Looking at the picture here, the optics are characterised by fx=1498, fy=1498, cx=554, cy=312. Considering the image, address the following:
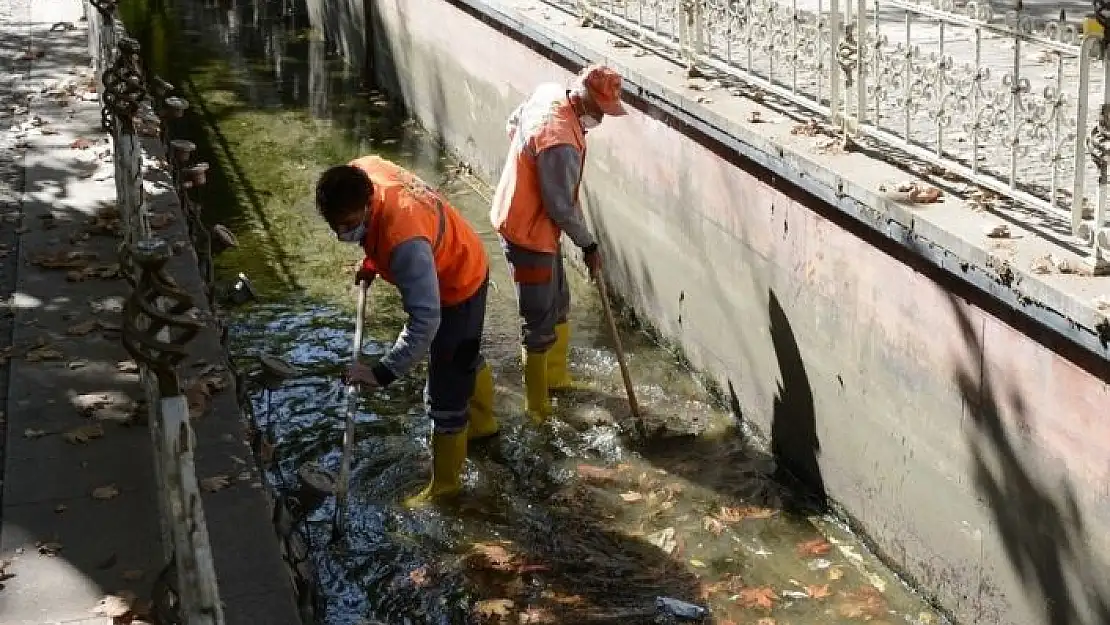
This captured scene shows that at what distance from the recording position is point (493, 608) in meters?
6.59

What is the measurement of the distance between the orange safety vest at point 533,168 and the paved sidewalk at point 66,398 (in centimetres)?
210

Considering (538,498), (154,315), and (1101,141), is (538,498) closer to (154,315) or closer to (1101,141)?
(1101,141)

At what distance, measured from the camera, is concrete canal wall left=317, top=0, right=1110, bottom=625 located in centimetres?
550

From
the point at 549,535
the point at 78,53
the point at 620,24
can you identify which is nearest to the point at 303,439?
the point at 549,535

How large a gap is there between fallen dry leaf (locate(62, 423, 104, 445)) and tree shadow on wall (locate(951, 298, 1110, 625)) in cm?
361

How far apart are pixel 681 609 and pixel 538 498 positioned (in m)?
1.32

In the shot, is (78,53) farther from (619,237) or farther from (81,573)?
(81,573)

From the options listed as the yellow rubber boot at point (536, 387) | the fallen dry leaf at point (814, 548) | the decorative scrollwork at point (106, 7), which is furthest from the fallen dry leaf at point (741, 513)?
the decorative scrollwork at point (106, 7)

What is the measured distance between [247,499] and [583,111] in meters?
3.07

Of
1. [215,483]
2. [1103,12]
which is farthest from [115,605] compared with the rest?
[1103,12]

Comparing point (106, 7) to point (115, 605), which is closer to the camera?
point (115, 605)

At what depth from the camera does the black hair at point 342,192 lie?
6266 millimetres

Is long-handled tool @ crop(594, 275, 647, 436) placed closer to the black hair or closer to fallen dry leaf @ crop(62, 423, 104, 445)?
the black hair

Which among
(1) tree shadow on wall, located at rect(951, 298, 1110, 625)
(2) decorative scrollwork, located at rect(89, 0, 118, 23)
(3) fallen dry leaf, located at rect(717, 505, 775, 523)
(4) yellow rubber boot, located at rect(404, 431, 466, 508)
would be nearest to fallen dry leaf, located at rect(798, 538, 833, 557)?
(3) fallen dry leaf, located at rect(717, 505, 775, 523)
